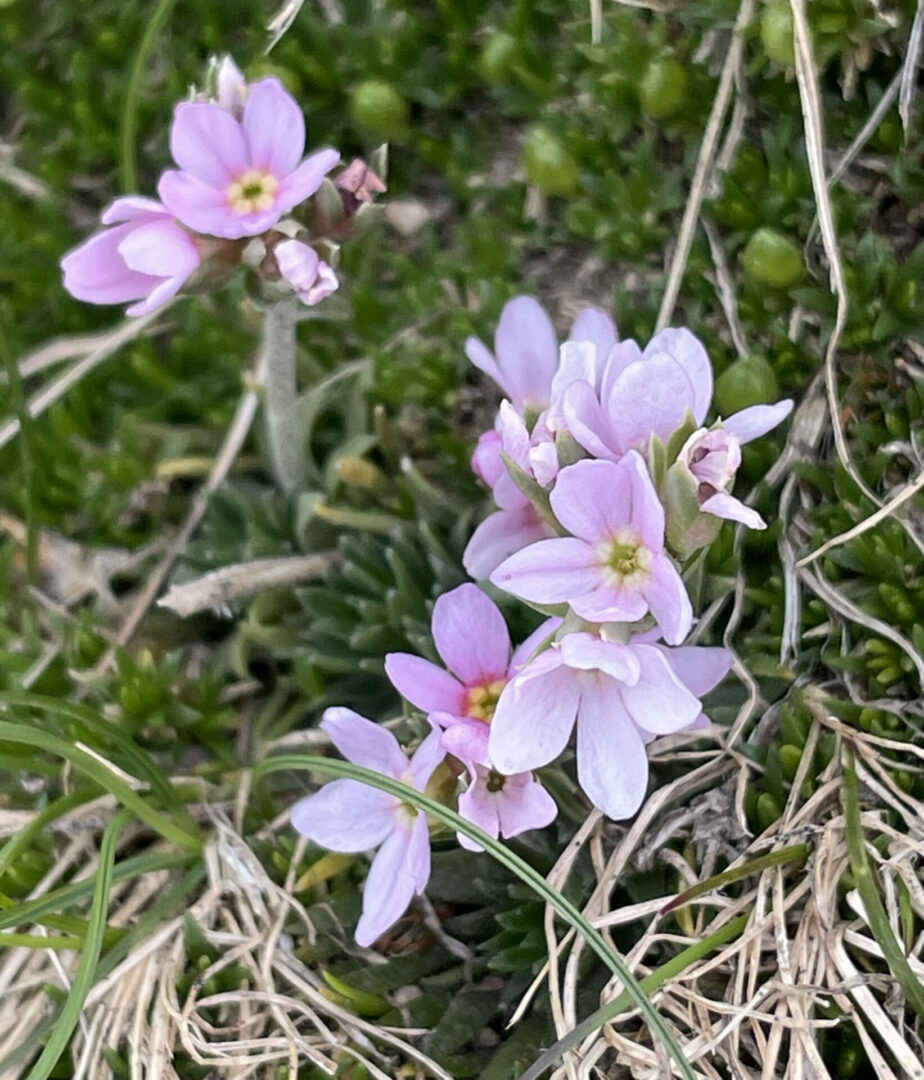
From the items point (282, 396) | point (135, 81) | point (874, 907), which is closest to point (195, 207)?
point (282, 396)

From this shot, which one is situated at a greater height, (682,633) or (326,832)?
(682,633)

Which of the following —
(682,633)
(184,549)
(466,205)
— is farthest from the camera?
(466,205)

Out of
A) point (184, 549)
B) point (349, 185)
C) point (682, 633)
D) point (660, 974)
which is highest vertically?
point (349, 185)

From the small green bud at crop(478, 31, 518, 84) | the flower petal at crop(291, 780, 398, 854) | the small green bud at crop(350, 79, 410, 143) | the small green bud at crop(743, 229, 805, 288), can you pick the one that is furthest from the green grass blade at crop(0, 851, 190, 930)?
the small green bud at crop(478, 31, 518, 84)

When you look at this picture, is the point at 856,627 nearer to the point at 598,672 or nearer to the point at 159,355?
the point at 598,672

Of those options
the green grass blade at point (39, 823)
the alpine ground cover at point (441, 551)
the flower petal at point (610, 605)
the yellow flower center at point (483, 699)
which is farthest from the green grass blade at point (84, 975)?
the flower petal at point (610, 605)

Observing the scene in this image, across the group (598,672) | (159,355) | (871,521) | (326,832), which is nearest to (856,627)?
(871,521)
